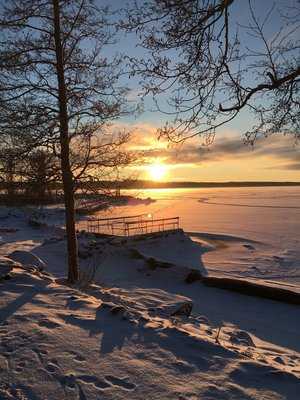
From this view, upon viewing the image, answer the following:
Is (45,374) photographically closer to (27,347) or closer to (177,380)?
(27,347)

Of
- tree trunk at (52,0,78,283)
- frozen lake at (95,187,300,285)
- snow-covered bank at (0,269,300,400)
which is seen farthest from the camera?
frozen lake at (95,187,300,285)

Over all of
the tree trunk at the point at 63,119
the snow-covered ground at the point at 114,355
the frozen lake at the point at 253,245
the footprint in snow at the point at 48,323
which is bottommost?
the frozen lake at the point at 253,245

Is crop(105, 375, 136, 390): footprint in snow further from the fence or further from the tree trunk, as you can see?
the fence

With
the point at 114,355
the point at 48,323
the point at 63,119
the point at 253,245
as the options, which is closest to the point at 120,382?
the point at 114,355

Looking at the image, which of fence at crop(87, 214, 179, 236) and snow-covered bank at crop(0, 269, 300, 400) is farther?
fence at crop(87, 214, 179, 236)

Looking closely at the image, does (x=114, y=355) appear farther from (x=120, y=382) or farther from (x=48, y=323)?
(x=48, y=323)

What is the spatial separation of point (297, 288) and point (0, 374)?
13486mm

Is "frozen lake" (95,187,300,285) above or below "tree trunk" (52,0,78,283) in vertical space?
below

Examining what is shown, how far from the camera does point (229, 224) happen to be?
3766cm

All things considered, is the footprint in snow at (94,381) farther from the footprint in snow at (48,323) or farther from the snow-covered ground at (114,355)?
the footprint in snow at (48,323)

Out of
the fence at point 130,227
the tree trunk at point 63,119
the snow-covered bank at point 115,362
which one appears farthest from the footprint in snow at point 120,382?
the fence at point 130,227

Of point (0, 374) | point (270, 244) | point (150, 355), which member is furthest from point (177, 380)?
point (270, 244)

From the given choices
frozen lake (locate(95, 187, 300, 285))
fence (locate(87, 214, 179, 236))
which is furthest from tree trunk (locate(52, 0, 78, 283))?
fence (locate(87, 214, 179, 236))

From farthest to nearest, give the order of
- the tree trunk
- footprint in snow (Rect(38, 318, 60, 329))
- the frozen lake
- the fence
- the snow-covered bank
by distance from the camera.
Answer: the fence, the frozen lake, the tree trunk, footprint in snow (Rect(38, 318, 60, 329)), the snow-covered bank
